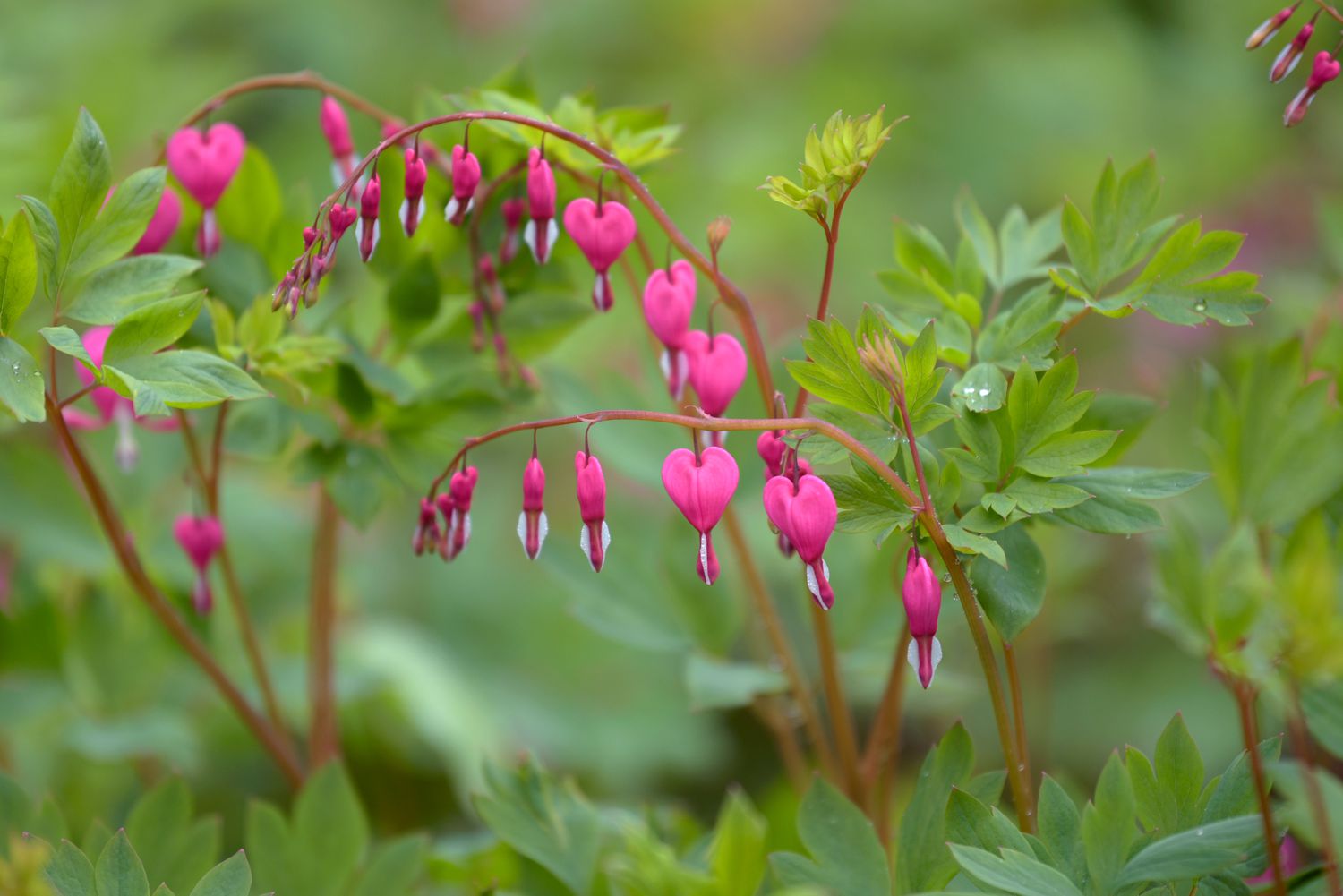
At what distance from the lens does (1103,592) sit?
87.4 inches

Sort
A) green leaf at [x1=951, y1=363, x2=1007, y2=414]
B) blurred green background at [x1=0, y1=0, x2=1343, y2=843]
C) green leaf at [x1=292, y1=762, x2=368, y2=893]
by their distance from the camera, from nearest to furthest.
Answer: green leaf at [x1=951, y1=363, x2=1007, y2=414], green leaf at [x1=292, y1=762, x2=368, y2=893], blurred green background at [x1=0, y1=0, x2=1343, y2=843]

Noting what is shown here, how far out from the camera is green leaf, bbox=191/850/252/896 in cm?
76

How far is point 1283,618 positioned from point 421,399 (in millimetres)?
721

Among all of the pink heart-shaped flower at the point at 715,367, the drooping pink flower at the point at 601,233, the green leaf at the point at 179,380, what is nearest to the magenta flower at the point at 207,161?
the green leaf at the point at 179,380

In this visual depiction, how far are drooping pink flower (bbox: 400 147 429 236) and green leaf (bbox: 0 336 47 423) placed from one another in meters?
0.27

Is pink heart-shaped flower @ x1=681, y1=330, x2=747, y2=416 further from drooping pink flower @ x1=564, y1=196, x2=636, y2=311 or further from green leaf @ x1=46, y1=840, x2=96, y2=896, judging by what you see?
green leaf @ x1=46, y1=840, x2=96, y2=896

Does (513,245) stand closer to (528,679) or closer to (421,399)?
(421,399)

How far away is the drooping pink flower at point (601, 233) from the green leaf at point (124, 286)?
29 centimetres

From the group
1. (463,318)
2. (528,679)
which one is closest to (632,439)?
(463,318)

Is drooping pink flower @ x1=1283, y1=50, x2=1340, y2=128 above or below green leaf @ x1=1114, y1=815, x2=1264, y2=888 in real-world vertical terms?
above

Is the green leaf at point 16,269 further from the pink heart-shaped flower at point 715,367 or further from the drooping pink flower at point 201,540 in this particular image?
the pink heart-shaped flower at point 715,367

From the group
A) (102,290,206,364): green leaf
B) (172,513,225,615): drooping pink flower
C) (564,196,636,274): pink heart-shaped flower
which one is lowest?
(172,513,225,615): drooping pink flower

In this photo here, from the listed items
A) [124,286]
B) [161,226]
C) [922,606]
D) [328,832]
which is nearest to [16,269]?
[124,286]

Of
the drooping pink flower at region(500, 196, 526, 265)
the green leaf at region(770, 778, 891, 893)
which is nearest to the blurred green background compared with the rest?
the drooping pink flower at region(500, 196, 526, 265)
